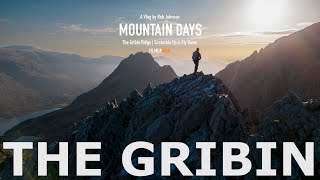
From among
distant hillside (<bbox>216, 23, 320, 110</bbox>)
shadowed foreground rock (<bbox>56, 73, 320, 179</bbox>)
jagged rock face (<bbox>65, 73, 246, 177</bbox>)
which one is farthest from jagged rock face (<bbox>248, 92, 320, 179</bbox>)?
distant hillside (<bbox>216, 23, 320, 110</bbox>)

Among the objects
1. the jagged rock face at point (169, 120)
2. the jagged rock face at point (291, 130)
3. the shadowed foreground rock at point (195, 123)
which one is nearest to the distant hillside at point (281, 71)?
the jagged rock face at point (169, 120)

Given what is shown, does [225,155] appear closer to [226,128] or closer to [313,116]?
[226,128]

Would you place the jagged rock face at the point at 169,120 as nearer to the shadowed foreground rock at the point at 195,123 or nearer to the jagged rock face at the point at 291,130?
the shadowed foreground rock at the point at 195,123

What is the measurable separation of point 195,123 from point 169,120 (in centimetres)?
504

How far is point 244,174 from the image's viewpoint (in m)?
38.4

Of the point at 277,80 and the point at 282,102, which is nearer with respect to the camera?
the point at 282,102

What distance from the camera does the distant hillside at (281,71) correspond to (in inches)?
6043

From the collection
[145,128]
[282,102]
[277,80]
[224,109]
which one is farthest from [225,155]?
[277,80]

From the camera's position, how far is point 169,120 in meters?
52.5

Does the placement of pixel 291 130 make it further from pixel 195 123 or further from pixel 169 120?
pixel 169 120

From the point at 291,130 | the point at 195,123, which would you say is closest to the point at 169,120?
the point at 195,123

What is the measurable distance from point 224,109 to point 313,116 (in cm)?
997

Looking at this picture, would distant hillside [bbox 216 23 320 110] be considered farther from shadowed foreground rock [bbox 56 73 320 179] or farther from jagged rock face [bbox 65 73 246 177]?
shadowed foreground rock [bbox 56 73 320 179]

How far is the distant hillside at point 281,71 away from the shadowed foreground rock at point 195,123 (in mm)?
91850
